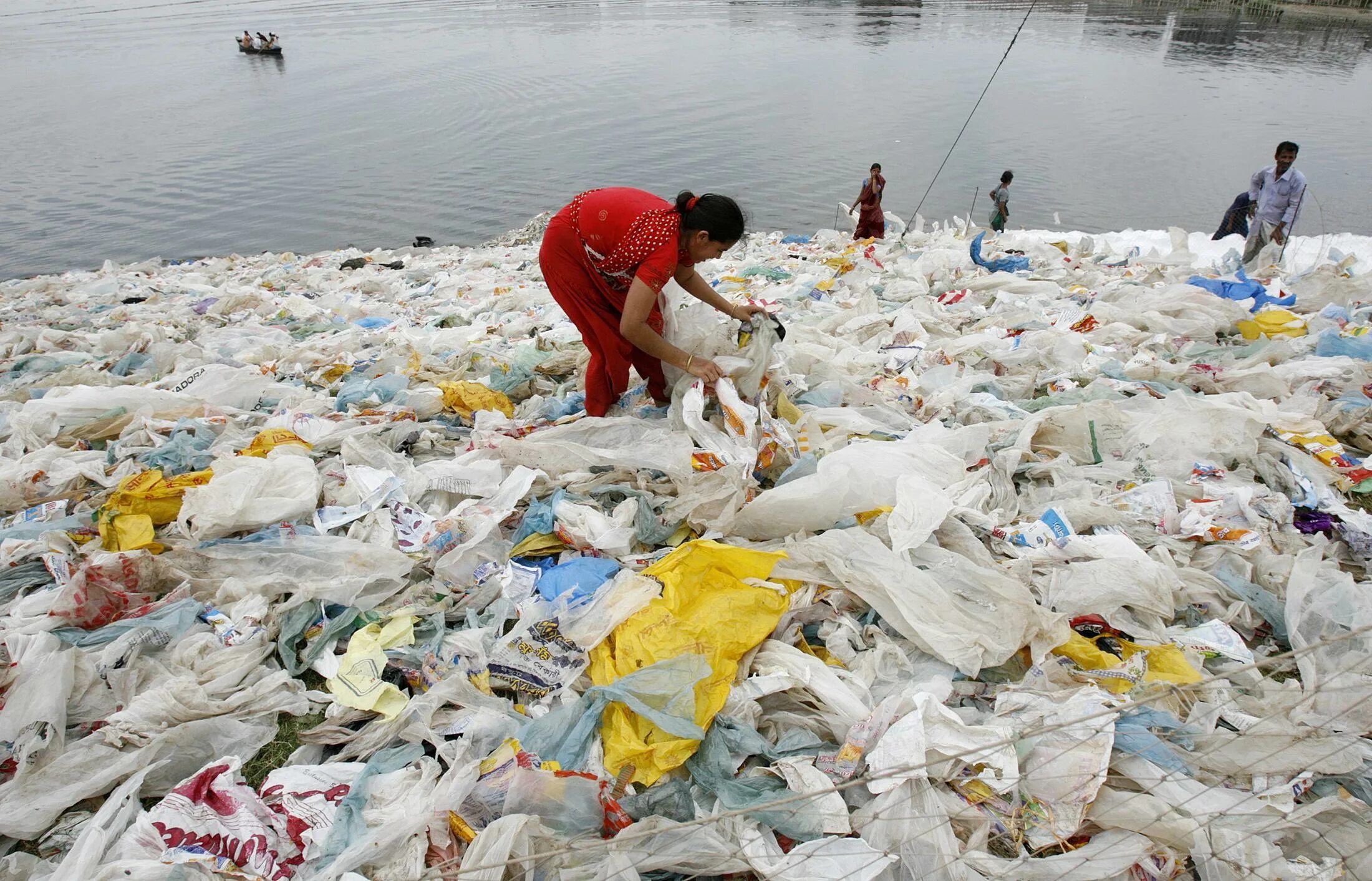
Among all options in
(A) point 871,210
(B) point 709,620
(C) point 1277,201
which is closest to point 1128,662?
(B) point 709,620

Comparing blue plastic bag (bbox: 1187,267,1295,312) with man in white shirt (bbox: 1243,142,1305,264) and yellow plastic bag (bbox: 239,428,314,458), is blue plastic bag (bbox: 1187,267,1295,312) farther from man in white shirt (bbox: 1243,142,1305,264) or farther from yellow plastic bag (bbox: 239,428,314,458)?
yellow plastic bag (bbox: 239,428,314,458)

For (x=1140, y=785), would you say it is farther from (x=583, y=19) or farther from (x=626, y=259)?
(x=583, y=19)

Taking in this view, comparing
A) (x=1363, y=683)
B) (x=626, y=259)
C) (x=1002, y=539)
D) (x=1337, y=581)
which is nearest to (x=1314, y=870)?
(x=1363, y=683)

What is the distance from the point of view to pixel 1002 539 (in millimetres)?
2504

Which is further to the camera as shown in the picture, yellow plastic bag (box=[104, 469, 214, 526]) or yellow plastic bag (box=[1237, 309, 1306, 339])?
yellow plastic bag (box=[1237, 309, 1306, 339])

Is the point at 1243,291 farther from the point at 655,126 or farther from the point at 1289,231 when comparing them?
the point at 655,126

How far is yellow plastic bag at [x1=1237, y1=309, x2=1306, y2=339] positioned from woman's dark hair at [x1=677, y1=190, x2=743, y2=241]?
3.75 metres

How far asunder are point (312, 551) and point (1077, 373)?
379cm

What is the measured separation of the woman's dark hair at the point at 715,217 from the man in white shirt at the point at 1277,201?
246 inches

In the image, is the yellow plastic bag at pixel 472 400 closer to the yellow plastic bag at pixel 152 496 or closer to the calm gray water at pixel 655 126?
the yellow plastic bag at pixel 152 496

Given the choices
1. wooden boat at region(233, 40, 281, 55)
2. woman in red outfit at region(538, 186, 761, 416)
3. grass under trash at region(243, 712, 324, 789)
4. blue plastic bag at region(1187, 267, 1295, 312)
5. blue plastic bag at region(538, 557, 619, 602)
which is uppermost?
wooden boat at region(233, 40, 281, 55)

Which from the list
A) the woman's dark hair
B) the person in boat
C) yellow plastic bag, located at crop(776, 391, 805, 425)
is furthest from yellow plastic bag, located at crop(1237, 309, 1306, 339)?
the person in boat

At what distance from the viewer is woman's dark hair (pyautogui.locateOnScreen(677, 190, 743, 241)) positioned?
→ 2.54 m

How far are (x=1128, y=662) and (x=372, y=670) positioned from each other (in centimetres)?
218
